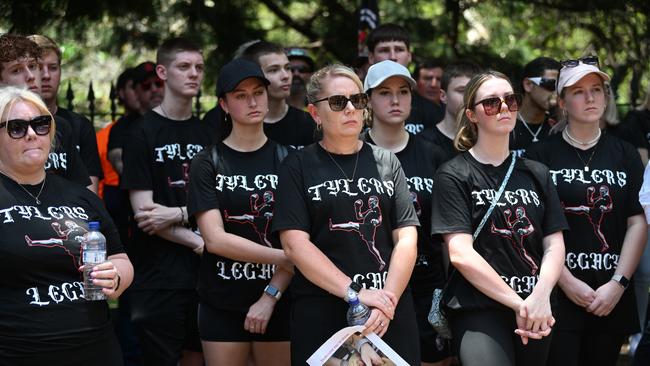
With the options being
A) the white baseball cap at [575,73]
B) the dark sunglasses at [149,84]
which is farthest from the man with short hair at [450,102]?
the dark sunglasses at [149,84]

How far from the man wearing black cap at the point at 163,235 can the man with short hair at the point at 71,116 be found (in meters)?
0.20

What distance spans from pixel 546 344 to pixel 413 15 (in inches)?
215

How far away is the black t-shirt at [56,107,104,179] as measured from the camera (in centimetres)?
577

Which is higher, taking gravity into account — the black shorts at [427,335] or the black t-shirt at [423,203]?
the black t-shirt at [423,203]

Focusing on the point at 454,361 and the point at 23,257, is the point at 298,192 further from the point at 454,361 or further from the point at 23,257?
the point at 454,361

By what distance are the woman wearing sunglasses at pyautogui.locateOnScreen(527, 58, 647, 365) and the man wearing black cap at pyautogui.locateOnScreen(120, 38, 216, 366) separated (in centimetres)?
219

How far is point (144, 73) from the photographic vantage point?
290 inches

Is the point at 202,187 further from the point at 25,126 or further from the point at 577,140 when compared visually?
the point at 577,140

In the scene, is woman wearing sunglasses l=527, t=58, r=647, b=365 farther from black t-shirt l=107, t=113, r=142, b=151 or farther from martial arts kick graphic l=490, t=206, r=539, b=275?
black t-shirt l=107, t=113, r=142, b=151

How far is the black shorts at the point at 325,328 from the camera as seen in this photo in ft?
15.3

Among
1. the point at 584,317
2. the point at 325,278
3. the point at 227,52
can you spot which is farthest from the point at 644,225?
the point at 227,52

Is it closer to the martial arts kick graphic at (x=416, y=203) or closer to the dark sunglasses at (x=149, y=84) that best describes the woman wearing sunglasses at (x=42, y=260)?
the martial arts kick graphic at (x=416, y=203)

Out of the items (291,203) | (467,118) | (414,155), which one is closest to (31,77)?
(291,203)

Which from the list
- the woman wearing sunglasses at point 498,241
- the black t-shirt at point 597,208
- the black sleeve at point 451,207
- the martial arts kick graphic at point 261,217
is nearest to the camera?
the woman wearing sunglasses at point 498,241
